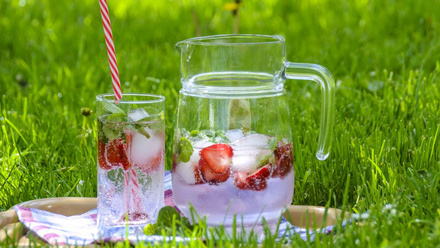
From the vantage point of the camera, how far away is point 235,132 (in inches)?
57.4

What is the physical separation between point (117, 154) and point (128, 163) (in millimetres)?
29

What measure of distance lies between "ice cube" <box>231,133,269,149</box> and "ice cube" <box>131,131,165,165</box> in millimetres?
166

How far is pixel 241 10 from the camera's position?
4215 mm

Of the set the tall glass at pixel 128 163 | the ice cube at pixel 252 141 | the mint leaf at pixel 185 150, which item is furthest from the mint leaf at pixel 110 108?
the ice cube at pixel 252 141

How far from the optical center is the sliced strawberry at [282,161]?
1.46 meters

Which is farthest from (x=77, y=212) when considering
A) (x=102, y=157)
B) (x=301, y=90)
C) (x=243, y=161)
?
(x=301, y=90)

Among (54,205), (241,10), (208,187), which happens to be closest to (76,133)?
(54,205)

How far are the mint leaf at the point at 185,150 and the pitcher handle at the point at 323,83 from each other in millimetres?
252

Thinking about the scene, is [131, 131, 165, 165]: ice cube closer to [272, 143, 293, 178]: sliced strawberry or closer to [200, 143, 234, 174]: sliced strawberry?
[200, 143, 234, 174]: sliced strawberry

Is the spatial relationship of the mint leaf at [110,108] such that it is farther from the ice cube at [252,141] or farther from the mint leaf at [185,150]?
the ice cube at [252,141]

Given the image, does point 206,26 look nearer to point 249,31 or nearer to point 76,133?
point 249,31

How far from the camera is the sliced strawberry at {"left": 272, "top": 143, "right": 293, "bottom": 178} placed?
146 cm

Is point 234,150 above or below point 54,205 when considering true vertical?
above

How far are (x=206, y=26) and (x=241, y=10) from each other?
401 mm
